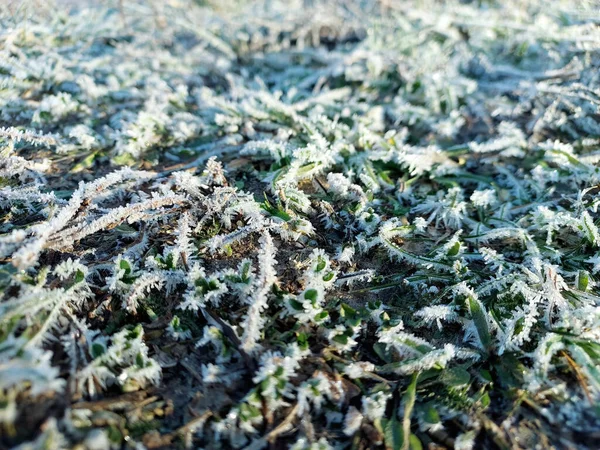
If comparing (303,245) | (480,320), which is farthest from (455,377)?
(303,245)

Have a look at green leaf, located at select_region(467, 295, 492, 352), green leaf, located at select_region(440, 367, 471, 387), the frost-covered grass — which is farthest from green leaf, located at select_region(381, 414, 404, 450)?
green leaf, located at select_region(467, 295, 492, 352)

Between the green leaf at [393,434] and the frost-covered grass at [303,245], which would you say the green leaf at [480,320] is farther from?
the green leaf at [393,434]

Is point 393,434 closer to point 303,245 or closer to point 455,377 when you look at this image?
point 455,377

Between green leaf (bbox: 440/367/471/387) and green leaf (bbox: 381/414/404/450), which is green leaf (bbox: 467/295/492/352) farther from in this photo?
green leaf (bbox: 381/414/404/450)

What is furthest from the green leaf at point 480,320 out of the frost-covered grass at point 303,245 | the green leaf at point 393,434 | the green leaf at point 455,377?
the green leaf at point 393,434

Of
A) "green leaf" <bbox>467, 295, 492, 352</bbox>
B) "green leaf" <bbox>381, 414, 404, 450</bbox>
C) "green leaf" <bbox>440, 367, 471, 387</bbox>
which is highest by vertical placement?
"green leaf" <bbox>467, 295, 492, 352</bbox>

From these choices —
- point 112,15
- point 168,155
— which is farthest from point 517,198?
point 112,15

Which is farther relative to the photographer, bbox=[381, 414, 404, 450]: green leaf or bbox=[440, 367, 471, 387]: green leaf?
bbox=[440, 367, 471, 387]: green leaf

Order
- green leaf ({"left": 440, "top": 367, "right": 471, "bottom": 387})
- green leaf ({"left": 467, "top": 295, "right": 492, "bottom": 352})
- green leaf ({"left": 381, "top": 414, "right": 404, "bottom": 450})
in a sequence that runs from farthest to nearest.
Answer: green leaf ({"left": 467, "top": 295, "right": 492, "bottom": 352})
green leaf ({"left": 440, "top": 367, "right": 471, "bottom": 387})
green leaf ({"left": 381, "top": 414, "right": 404, "bottom": 450})
